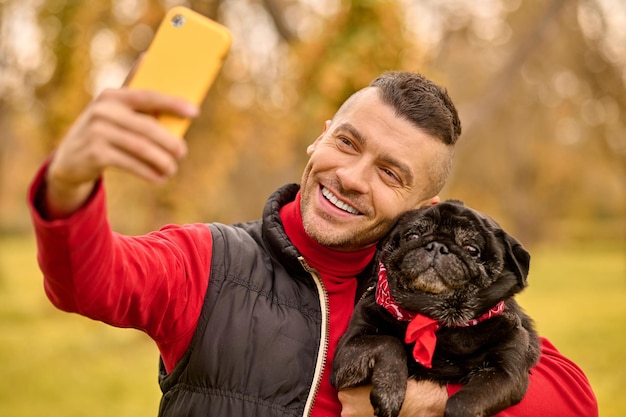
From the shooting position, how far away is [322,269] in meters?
2.92

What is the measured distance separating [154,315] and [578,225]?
133 feet

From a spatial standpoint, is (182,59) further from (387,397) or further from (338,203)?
(387,397)

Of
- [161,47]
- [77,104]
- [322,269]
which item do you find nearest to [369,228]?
[322,269]

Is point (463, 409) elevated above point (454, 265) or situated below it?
below

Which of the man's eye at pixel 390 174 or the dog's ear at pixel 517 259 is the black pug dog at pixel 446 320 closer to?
the dog's ear at pixel 517 259

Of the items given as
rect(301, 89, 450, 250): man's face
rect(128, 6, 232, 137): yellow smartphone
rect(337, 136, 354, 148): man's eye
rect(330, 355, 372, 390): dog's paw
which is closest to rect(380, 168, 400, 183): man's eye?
rect(301, 89, 450, 250): man's face

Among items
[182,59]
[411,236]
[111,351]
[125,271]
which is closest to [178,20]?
[182,59]

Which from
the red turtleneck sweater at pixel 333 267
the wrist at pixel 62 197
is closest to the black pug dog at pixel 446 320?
the red turtleneck sweater at pixel 333 267

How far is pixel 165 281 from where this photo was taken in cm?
229

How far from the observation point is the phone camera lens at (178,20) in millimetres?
1612

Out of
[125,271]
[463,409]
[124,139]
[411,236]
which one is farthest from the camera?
[411,236]

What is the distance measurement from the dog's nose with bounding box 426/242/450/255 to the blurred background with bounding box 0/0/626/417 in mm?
4058

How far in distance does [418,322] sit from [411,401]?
11.8 inches

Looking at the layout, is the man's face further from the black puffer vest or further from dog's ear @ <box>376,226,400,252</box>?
the black puffer vest
